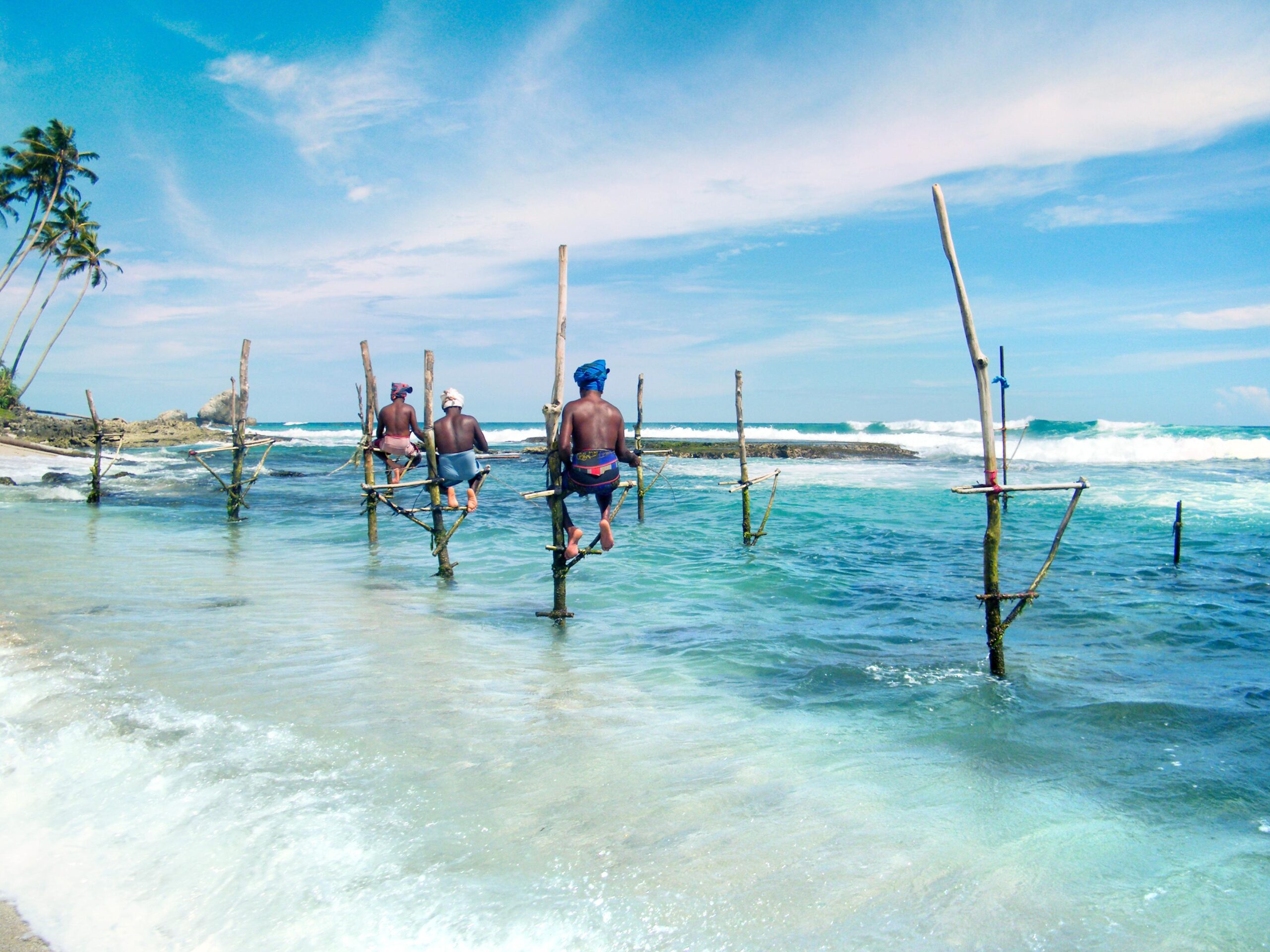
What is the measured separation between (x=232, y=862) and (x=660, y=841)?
2224 millimetres

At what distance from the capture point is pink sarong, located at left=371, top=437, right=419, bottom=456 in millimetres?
12258

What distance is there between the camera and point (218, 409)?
68.8m

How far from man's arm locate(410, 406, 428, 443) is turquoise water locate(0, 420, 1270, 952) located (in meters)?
2.26

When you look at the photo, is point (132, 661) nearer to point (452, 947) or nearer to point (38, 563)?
point (452, 947)

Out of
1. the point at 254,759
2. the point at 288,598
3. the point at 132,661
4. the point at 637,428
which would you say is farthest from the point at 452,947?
the point at 637,428

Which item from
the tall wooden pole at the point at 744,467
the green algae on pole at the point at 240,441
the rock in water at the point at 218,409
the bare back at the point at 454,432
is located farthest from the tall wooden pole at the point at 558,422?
the rock in water at the point at 218,409

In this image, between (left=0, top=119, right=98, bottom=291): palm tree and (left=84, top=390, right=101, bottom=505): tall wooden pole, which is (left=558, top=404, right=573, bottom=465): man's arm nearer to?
(left=84, top=390, right=101, bottom=505): tall wooden pole

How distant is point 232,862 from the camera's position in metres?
3.80

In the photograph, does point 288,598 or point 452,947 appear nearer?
point 452,947

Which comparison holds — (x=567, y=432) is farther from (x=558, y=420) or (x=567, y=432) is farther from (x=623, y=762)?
(x=623, y=762)

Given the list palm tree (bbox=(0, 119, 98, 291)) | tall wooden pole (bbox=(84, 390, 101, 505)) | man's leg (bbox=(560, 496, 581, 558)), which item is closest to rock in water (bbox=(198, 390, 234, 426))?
palm tree (bbox=(0, 119, 98, 291))

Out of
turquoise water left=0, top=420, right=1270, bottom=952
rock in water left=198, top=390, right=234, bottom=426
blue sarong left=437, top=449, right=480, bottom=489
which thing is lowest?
turquoise water left=0, top=420, right=1270, bottom=952

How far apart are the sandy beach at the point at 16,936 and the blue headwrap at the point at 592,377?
5.44 meters

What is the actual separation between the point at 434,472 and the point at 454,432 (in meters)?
0.68
